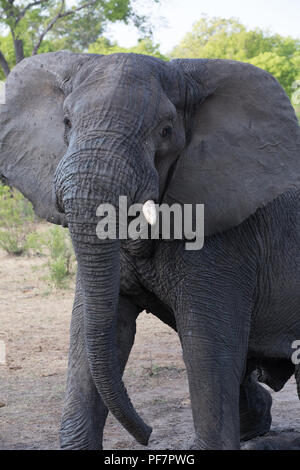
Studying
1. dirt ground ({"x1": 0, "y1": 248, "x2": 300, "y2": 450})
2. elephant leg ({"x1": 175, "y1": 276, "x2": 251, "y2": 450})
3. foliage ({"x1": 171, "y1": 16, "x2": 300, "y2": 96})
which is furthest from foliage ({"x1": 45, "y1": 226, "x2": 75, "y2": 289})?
foliage ({"x1": 171, "y1": 16, "x2": 300, "y2": 96})

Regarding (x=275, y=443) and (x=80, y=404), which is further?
(x=275, y=443)

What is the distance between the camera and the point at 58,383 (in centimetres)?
546

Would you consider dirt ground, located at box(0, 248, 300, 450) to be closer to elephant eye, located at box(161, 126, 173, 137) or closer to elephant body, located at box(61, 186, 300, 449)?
elephant body, located at box(61, 186, 300, 449)

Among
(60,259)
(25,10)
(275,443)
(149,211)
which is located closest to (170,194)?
(149,211)

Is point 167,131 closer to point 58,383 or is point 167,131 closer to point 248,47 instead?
point 58,383

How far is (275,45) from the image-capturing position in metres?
46.9

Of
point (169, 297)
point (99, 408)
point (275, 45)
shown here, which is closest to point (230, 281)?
point (169, 297)

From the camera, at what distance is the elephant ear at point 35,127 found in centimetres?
312

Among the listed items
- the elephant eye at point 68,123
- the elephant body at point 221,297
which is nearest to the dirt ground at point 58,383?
the elephant body at point 221,297

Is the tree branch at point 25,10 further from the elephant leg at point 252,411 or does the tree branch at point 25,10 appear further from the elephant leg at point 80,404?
the elephant leg at point 80,404

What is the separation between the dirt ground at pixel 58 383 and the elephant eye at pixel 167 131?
208cm

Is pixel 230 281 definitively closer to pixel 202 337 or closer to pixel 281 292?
pixel 202 337

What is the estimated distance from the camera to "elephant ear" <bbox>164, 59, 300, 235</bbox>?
3.02 m

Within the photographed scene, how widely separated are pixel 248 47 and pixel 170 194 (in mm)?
42881
